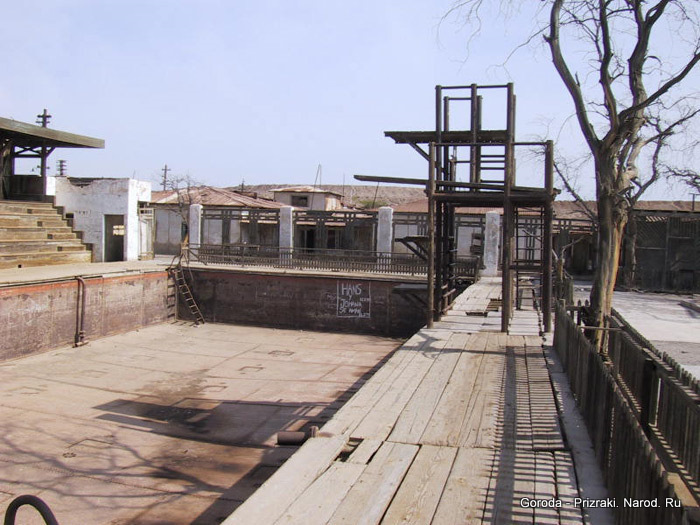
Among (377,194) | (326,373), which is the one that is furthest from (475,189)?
(377,194)

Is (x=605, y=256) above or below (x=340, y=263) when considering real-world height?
above

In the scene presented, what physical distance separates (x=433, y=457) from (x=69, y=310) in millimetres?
15518

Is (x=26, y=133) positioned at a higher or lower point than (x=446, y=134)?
higher

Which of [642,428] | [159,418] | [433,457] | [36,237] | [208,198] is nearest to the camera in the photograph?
[642,428]

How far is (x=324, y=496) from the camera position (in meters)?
4.32

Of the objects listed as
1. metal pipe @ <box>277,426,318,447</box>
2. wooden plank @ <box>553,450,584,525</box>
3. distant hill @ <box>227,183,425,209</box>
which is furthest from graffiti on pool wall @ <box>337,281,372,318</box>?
distant hill @ <box>227,183,425,209</box>

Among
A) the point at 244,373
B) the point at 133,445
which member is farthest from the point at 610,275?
the point at 244,373

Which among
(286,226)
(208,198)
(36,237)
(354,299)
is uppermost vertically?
(208,198)

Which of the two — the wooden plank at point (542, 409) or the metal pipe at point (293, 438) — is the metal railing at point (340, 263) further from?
the metal pipe at point (293, 438)

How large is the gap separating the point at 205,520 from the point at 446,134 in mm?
8955

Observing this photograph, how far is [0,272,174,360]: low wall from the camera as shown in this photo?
1580 cm

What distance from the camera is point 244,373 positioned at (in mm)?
15641

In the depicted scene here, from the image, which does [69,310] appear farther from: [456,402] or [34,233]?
[456,402]

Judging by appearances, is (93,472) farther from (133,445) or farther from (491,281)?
(491,281)
